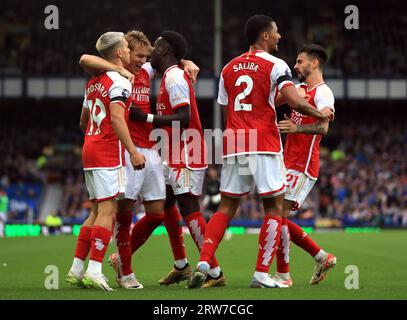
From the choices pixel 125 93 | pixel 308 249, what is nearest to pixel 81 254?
pixel 125 93

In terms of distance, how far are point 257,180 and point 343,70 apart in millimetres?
32590

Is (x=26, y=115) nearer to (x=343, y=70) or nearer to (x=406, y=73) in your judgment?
(x=343, y=70)

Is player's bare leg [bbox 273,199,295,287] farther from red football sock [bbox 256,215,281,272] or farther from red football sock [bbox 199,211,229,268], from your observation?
red football sock [bbox 199,211,229,268]

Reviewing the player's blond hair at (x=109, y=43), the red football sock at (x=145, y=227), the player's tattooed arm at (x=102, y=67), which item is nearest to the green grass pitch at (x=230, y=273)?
the red football sock at (x=145, y=227)

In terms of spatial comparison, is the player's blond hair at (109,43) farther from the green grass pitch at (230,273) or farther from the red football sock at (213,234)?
the green grass pitch at (230,273)

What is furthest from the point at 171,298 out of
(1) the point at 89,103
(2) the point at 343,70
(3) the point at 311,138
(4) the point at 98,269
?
(2) the point at 343,70

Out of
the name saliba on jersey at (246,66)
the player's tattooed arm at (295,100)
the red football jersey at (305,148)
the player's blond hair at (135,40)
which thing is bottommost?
the red football jersey at (305,148)

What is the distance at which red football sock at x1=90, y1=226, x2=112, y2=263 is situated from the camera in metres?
8.74

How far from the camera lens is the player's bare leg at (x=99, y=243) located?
28.4 ft

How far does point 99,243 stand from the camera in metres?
8.77

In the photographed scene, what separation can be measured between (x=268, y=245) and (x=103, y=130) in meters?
1.89

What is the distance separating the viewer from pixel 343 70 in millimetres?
40844

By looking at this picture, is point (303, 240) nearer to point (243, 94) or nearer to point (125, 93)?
point (243, 94)

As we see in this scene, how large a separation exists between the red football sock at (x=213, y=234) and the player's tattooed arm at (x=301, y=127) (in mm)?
1015
